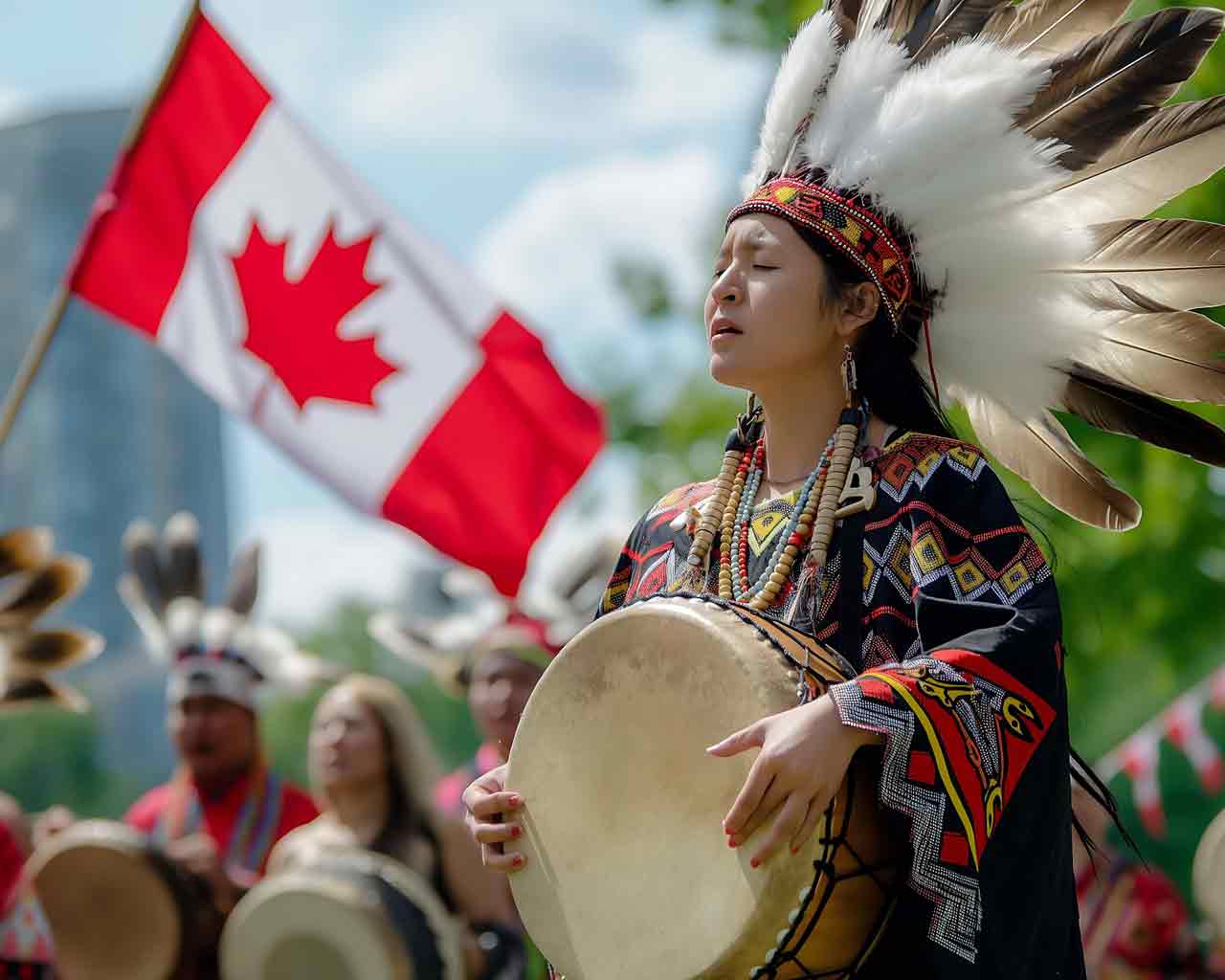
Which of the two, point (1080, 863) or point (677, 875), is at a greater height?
point (677, 875)

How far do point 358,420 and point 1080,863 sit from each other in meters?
3.63

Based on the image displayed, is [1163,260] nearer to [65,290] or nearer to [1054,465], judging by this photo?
[1054,465]

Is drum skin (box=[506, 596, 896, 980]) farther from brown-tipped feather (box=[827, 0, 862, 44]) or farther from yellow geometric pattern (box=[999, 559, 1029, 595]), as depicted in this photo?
brown-tipped feather (box=[827, 0, 862, 44])

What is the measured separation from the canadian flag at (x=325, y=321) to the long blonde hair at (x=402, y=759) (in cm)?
61

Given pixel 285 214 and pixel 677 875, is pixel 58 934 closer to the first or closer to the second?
pixel 285 214

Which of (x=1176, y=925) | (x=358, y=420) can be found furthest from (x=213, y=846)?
(x=1176, y=925)

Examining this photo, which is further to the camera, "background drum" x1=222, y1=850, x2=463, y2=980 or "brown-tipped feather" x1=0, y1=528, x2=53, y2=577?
"brown-tipped feather" x1=0, y1=528, x2=53, y2=577

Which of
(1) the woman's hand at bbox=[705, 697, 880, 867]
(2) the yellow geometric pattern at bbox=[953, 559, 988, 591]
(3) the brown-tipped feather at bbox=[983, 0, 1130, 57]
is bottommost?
(1) the woman's hand at bbox=[705, 697, 880, 867]

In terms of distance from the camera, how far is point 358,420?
19.9ft

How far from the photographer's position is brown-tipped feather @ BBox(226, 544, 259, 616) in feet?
24.3

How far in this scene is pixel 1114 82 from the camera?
2684 millimetres

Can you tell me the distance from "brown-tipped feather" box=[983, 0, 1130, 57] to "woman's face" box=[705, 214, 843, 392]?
0.55 metres

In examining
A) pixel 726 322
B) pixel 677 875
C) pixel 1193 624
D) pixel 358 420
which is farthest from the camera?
pixel 1193 624

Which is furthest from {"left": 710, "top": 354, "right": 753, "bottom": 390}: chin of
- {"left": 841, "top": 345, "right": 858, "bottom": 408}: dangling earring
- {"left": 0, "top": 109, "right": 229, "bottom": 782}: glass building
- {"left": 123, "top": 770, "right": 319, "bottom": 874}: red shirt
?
{"left": 0, "top": 109, "right": 229, "bottom": 782}: glass building
